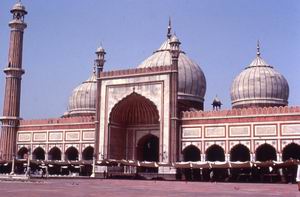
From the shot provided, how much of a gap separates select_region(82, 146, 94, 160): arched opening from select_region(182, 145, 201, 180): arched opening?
738cm

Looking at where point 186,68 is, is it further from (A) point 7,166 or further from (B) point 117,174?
(A) point 7,166

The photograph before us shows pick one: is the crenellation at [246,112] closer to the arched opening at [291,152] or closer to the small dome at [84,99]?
the arched opening at [291,152]

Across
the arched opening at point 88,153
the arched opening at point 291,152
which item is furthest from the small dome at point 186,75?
the arched opening at point 291,152

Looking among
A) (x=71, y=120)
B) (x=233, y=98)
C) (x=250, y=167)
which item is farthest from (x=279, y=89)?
(x=71, y=120)

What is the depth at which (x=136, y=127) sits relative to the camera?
3394 centimetres

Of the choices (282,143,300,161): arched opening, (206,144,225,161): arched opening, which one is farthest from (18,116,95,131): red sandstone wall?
(282,143,300,161): arched opening

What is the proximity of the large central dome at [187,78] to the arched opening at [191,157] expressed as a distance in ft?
13.2

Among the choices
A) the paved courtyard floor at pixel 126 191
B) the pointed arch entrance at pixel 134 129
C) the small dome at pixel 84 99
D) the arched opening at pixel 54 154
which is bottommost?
the paved courtyard floor at pixel 126 191

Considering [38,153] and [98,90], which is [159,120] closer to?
[98,90]

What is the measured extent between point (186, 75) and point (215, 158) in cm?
755

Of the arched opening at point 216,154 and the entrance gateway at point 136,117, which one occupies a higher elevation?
the entrance gateway at point 136,117

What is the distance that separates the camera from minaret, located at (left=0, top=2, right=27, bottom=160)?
121ft

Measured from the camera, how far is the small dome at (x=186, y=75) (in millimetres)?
36000

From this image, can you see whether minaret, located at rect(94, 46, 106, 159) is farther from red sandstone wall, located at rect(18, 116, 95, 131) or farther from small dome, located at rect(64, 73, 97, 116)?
small dome, located at rect(64, 73, 97, 116)
